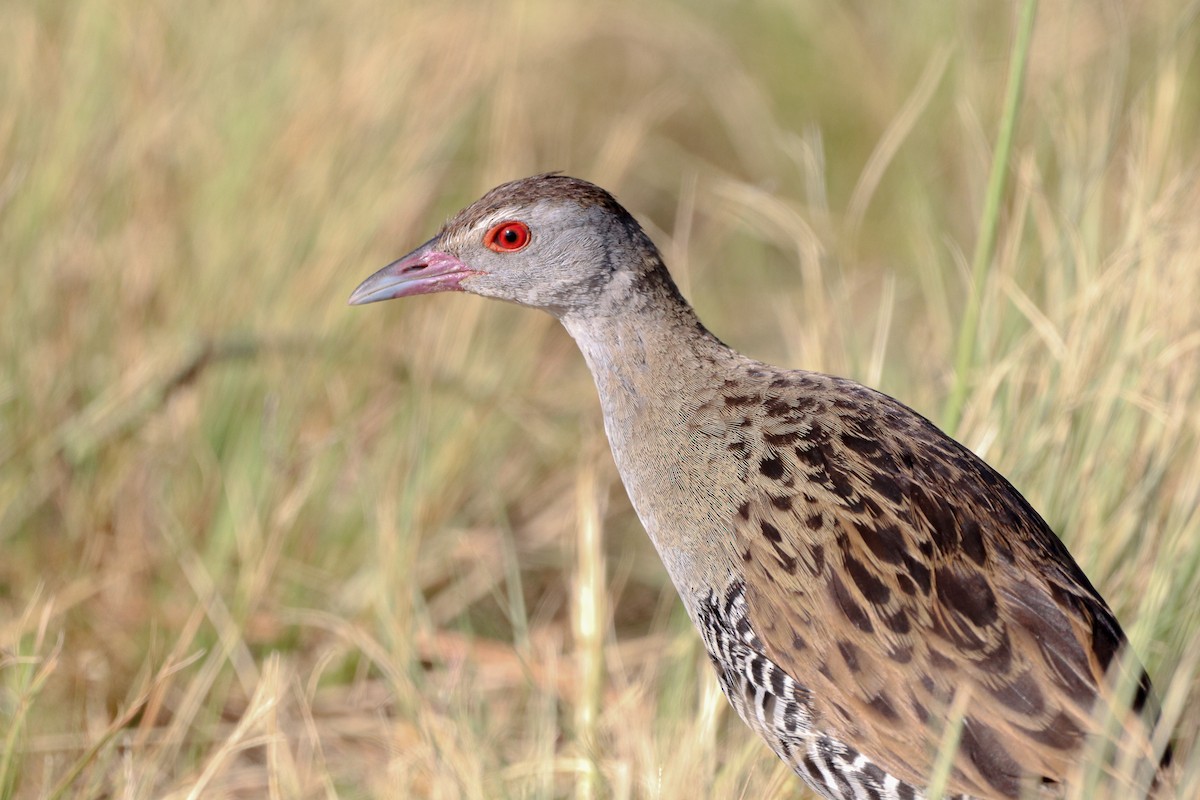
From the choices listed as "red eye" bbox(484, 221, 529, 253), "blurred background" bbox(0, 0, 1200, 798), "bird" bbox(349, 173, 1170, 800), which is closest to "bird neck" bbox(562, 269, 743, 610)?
"bird" bbox(349, 173, 1170, 800)

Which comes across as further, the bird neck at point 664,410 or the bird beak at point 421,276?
the bird beak at point 421,276

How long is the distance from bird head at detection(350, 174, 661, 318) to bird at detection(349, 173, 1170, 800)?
188 mm

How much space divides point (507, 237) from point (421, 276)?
23 centimetres

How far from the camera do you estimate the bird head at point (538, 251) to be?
132 inches

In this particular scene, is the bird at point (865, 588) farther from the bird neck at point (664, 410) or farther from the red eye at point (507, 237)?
the red eye at point (507, 237)

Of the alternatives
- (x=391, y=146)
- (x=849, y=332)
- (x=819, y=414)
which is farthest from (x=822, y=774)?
(x=391, y=146)

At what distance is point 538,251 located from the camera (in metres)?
3.37

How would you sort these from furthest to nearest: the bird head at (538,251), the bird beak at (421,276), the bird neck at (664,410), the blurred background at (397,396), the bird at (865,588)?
1. the blurred background at (397,396)
2. the bird beak at (421,276)
3. the bird head at (538,251)
4. the bird neck at (664,410)
5. the bird at (865,588)

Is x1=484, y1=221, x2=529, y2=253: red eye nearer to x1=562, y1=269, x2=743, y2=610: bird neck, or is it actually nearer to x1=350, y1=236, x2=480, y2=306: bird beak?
x1=350, y1=236, x2=480, y2=306: bird beak

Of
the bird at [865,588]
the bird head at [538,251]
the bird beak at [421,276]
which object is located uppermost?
the bird head at [538,251]

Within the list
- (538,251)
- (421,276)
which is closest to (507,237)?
(538,251)

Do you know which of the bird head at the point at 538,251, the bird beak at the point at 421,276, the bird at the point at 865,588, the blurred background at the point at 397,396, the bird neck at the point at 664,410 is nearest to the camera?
the bird at the point at 865,588

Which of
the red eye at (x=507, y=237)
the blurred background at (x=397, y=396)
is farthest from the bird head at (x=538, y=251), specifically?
the blurred background at (x=397, y=396)

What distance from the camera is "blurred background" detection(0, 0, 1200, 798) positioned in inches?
142
